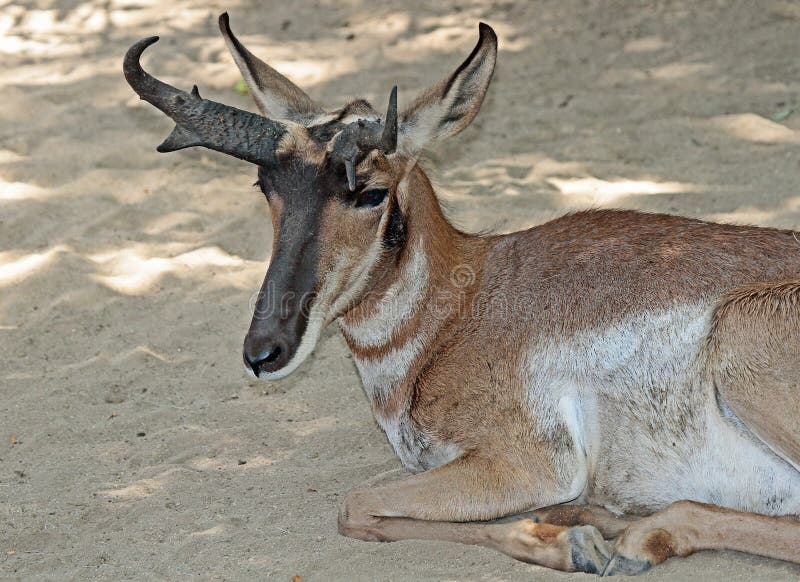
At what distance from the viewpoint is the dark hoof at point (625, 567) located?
5.23m

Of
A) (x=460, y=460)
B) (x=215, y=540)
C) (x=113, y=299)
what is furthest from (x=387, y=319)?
(x=113, y=299)

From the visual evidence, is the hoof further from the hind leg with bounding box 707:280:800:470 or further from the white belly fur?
the hind leg with bounding box 707:280:800:470

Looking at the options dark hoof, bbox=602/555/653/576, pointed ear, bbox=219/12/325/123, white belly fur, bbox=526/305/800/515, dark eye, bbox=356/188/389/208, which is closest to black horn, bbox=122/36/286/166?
dark eye, bbox=356/188/389/208

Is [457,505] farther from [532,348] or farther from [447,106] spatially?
[447,106]

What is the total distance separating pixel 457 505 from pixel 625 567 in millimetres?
870

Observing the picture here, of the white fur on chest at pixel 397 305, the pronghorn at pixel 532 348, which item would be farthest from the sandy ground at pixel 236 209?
the white fur on chest at pixel 397 305

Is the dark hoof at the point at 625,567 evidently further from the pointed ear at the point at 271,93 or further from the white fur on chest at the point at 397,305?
the pointed ear at the point at 271,93

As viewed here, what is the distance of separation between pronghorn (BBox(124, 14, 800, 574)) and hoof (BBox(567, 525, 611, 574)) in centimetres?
1

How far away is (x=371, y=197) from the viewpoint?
566 centimetres

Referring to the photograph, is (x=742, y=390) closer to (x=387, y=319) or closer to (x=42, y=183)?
(x=387, y=319)

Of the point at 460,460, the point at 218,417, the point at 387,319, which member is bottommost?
the point at 218,417

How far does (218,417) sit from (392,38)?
579 cm

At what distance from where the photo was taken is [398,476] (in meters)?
6.34

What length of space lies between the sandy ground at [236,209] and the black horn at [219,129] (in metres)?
1.58
